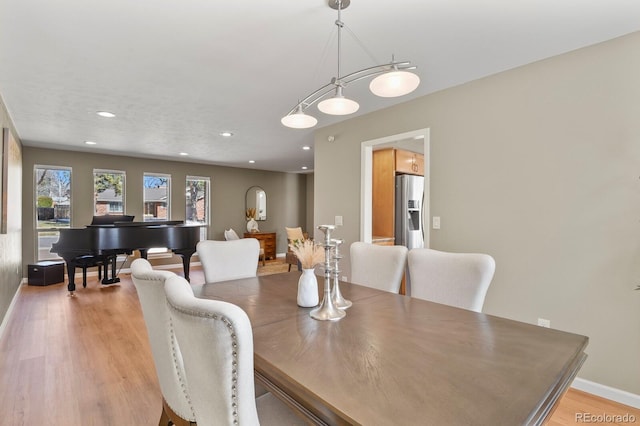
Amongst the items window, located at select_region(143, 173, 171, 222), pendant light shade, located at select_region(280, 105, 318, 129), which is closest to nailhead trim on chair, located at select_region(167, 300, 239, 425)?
pendant light shade, located at select_region(280, 105, 318, 129)

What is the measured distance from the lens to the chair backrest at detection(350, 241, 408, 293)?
85.9 inches

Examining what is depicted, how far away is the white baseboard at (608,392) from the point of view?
2041mm

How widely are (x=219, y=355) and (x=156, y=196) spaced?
709cm

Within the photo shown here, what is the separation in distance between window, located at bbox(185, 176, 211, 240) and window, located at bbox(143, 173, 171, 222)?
437 mm

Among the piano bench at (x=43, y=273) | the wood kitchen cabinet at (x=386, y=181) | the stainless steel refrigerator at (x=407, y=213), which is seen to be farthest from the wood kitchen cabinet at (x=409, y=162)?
the piano bench at (x=43, y=273)

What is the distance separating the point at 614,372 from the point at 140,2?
369 cm

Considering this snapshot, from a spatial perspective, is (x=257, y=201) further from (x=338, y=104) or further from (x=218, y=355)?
(x=218, y=355)

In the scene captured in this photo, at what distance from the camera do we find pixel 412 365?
101cm

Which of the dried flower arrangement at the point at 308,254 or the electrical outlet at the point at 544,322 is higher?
the dried flower arrangement at the point at 308,254

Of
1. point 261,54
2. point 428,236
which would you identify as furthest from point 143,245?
point 428,236

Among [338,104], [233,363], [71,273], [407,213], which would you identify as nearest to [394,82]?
[338,104]

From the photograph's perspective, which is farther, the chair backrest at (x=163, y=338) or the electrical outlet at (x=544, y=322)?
the electrical outlet at (x=544, y=322)

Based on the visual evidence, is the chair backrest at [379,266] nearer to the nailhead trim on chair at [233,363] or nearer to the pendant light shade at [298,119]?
A: the pendant light shade at [298,119]

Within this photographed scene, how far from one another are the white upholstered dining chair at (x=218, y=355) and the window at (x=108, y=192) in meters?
6.70
